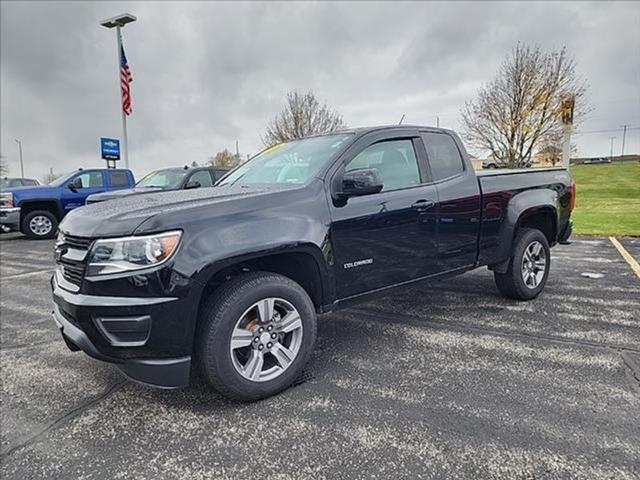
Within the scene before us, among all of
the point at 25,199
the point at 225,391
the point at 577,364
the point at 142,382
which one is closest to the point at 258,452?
the point at 225,391

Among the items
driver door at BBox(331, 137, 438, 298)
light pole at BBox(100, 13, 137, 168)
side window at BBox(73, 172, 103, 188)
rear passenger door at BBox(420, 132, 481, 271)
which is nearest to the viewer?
driver door at BBox(331, 137, 438, 298)

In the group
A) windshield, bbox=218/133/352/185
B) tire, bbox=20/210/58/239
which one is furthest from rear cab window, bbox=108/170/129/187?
windshield, bbox=218/133/352/185

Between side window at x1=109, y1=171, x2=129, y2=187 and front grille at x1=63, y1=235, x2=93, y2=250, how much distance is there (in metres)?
10.6

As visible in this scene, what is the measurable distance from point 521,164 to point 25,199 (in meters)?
16.4

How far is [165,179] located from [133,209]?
8.35 metres

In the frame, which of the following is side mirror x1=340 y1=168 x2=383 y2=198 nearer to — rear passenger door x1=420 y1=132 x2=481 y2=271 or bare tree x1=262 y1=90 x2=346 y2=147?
rear passenger door x1=420 y1=132 x2=481 y2=271

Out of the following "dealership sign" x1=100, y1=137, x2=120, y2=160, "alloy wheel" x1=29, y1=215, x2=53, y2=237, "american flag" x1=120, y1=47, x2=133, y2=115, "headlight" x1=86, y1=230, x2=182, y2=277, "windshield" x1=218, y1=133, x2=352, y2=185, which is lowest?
"alloy wheel" x1=29, y1=215, x2=53, y2=237

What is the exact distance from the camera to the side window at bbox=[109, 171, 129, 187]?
12188 millimetres

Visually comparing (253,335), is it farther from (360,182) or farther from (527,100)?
(527,100)

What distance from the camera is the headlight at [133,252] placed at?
2275 mm

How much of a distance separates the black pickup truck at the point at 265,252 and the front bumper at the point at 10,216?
9.67 meters

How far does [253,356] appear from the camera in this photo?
2.64 metres

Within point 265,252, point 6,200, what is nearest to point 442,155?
point 265,252

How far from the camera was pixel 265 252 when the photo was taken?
260 cm
